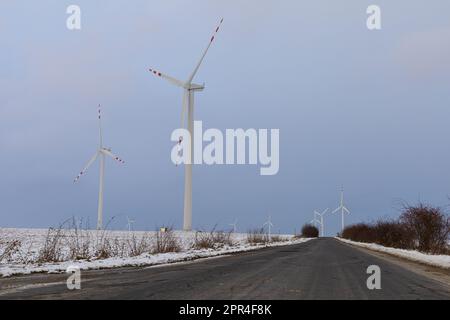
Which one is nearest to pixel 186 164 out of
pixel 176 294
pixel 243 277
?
pixel 243 277

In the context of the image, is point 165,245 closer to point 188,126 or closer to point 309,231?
point 188,126

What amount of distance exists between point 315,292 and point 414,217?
28433mm

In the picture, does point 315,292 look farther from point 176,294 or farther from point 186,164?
point 186,164

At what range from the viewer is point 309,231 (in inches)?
6048

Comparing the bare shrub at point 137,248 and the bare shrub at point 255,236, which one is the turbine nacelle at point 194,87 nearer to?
the bare shrub at point 255,236

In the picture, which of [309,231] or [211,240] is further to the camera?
[309,231]

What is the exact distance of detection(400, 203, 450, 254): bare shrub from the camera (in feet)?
112

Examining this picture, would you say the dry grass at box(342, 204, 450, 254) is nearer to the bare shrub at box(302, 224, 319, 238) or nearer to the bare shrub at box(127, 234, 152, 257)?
the bare shrub at box(127, 234, 152, 257)

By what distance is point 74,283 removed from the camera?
12133mm

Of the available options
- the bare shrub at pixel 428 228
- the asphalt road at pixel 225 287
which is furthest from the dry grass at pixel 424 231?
the asphalt road at pixel 225 287

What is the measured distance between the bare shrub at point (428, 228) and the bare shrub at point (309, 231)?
116928 millimetres

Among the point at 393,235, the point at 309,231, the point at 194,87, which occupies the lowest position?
the point at 309,231

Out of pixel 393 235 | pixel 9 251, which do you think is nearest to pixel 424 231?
pixel 393 235

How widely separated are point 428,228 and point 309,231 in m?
120
